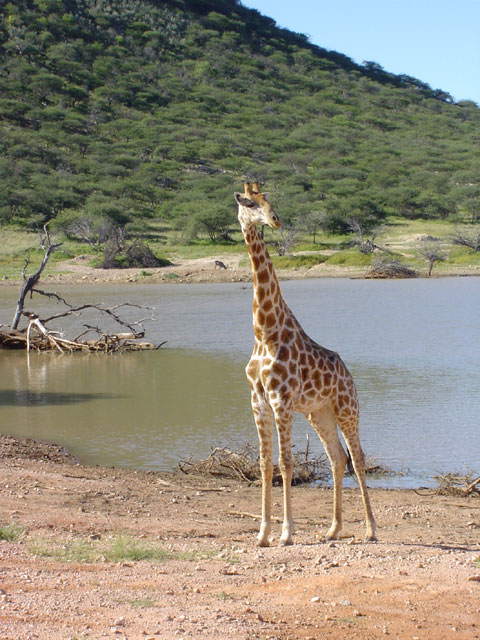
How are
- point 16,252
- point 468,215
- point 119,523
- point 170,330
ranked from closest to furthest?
point 119,523 → point 170,330 → point 16,252 → point 468,215

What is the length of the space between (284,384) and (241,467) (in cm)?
357

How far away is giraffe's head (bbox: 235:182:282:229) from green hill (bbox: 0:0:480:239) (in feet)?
140

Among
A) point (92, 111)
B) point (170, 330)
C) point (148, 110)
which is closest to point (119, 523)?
point (170, 330)

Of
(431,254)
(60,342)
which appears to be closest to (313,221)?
(431,254)

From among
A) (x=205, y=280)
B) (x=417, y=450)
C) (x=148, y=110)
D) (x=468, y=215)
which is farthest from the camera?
(x=148, y=110)

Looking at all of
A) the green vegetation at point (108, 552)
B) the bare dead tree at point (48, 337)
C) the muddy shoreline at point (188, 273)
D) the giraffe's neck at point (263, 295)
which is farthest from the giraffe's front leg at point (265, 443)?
the muddy shoreline at point (188, 273)

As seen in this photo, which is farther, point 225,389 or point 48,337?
point 48,337

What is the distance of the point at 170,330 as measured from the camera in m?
25.1

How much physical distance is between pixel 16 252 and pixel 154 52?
65602 mm

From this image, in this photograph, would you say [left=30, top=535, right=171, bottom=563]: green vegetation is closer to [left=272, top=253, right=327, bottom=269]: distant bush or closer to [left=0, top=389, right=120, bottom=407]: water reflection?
[left=0, top=389, right=120, bottom=407]: water reflection

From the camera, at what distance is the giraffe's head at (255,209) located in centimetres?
630

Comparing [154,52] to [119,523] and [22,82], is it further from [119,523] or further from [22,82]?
[119,523]

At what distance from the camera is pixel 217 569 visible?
5.50 meters

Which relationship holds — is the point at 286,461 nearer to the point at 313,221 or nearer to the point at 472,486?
the point at 472,486
